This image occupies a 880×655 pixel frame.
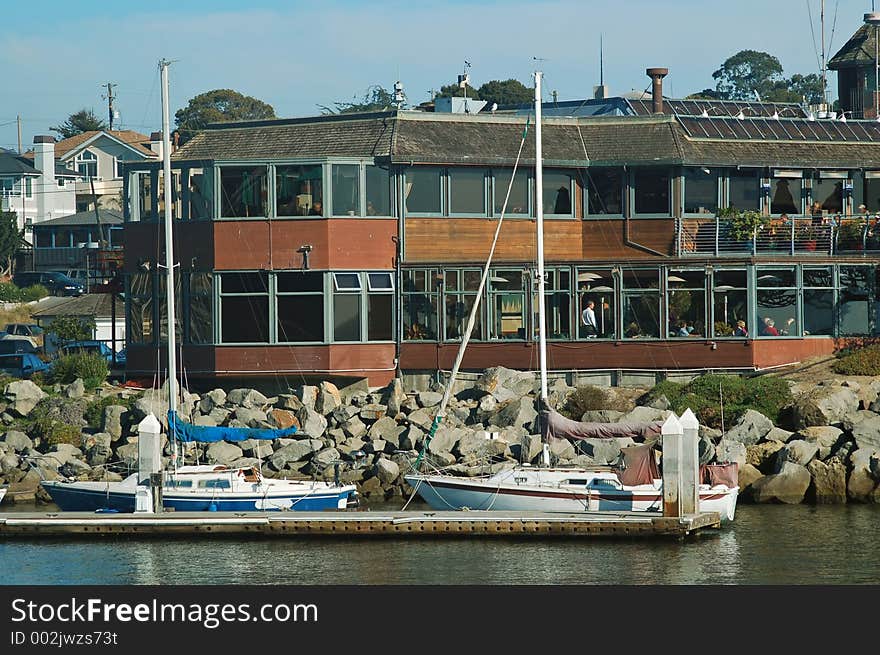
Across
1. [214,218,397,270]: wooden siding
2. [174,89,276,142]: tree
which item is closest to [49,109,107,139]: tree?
[174,89,276,142]: tree

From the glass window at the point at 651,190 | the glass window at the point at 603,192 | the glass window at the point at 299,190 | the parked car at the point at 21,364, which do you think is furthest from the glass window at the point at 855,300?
the parked car at the point at 21,364

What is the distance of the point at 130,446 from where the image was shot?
40.9 metres

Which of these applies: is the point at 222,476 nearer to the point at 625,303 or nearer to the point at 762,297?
the point at 625,303

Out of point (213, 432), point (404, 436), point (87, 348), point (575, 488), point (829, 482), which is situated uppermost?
point (87, 348)

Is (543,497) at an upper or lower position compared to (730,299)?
lower

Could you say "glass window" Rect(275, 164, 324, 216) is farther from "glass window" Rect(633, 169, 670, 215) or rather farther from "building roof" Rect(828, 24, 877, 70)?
"building roof" Rect(828, 24, 877, 70)

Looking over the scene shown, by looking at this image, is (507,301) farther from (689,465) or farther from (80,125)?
(80,125)

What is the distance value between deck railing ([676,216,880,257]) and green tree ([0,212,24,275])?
182 feet

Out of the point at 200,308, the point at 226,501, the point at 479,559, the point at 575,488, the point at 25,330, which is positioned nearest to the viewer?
the point at 479,559

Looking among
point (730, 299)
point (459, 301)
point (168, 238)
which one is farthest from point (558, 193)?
point (168, 238)

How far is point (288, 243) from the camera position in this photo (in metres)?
44.1

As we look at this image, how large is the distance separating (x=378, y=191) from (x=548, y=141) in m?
5.50
